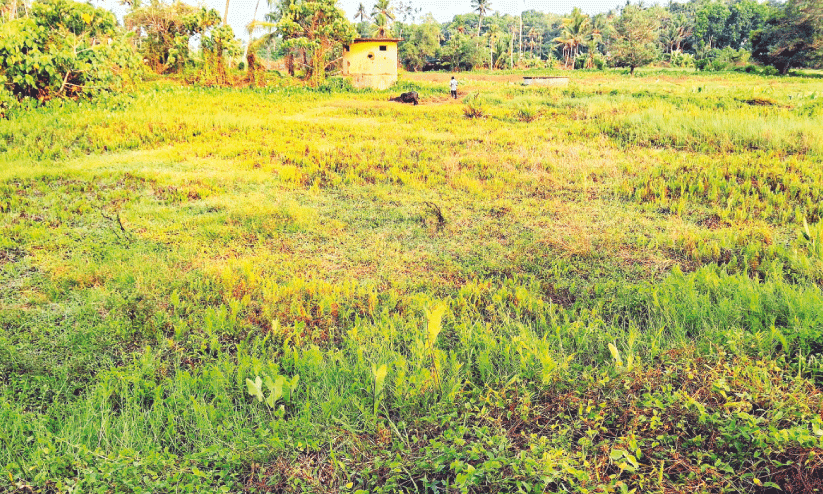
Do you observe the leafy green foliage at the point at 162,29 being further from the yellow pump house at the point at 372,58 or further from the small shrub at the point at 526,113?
the small shrub at the point at 526,113

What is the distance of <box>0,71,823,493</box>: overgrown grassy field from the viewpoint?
7.65ft

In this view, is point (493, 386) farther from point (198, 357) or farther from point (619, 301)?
point (198, 357)

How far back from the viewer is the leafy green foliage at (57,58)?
1138cm

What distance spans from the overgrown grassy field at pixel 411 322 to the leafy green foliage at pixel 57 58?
3.70 meters

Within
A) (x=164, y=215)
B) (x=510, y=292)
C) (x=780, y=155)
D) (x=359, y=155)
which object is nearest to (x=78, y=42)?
(x=359, y=155)

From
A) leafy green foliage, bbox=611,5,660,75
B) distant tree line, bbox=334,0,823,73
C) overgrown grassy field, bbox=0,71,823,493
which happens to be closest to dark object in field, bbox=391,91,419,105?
overgrown grassy field, bbox=0,71,823,493

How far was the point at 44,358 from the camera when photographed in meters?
3.28

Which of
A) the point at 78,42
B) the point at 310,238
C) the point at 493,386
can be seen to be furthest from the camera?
the point at 78,42

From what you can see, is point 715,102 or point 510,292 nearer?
point 510,292

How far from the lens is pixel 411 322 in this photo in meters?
3.71

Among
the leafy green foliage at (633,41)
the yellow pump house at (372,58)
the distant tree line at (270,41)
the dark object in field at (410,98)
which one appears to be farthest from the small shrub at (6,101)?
the leafy green foliage at (633,41)

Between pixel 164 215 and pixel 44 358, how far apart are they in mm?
3104

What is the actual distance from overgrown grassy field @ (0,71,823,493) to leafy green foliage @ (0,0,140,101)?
12.1 ft

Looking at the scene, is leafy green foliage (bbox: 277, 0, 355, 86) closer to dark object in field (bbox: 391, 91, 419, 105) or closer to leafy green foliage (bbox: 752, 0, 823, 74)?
dark object in field (bbox: 391, 91, 419, 105)
